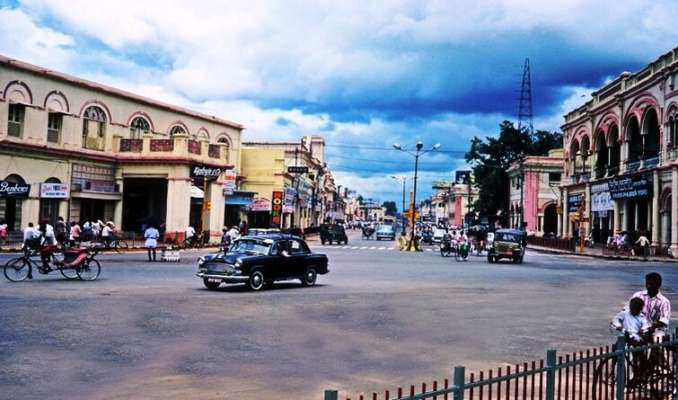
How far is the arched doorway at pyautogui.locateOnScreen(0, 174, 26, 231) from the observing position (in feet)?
120

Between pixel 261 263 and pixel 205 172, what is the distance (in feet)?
86.4

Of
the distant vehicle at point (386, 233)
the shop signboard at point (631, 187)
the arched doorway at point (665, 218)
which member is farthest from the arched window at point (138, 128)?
the distant vehicle at point (386, 233)

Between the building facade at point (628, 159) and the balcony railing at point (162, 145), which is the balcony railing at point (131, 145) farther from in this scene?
the building facade at point (628, 159)

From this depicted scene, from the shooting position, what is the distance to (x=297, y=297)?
60.4ft

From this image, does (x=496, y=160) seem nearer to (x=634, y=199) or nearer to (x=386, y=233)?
(x=386, y=233)

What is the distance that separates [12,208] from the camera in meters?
37.3

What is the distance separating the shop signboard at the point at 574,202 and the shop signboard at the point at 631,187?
903cm

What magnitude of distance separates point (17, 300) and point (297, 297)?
22.0ft

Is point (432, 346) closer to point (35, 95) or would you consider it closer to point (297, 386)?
point (297, 386)

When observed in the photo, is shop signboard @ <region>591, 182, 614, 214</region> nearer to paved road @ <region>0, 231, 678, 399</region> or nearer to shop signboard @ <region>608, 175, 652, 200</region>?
shop signboard @ <region>608, 175, 652, 200</region>

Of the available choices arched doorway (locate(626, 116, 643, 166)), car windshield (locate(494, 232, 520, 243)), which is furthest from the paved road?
arched doorway (locate(626, 116, 643, 166))

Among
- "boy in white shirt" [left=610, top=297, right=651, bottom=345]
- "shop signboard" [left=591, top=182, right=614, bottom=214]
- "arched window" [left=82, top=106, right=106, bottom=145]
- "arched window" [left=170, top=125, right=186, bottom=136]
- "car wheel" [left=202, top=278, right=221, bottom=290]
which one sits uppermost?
"arched window" [left=170, top=125, right=186, bottom=136]

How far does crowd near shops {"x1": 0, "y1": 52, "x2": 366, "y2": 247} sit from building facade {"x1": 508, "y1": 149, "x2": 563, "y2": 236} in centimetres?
3550

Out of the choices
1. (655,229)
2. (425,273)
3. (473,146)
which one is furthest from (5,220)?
(473,146)
